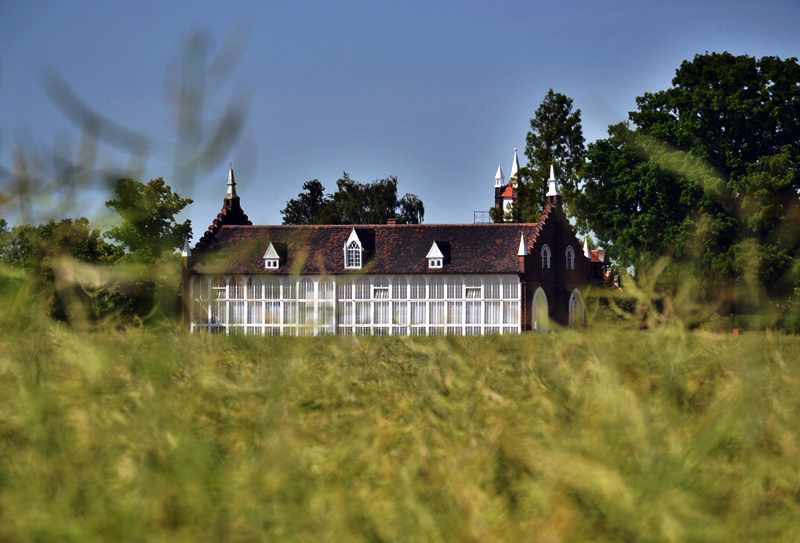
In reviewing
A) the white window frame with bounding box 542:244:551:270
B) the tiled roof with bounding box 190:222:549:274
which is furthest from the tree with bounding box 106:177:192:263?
the white window frame with bounding box 542:244:551:270

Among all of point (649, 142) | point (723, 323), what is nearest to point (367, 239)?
point (649, 142)

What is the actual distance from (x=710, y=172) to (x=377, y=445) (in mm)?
44647

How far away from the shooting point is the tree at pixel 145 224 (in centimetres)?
285

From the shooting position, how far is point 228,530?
2695mm

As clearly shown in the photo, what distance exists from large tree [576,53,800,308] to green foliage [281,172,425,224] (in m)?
36.6

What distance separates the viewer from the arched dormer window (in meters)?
51.8

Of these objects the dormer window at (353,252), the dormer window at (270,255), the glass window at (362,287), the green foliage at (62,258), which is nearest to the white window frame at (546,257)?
the glass window at (362,287)

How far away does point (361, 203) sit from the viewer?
3314 inches

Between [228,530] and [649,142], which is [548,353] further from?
[649,142]

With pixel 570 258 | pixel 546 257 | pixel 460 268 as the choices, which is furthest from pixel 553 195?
pixel 460 268

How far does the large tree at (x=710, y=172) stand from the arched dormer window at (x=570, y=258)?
3.22 meters

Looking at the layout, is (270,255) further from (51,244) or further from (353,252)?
(353,252)

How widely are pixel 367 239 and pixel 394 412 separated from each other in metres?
45.6

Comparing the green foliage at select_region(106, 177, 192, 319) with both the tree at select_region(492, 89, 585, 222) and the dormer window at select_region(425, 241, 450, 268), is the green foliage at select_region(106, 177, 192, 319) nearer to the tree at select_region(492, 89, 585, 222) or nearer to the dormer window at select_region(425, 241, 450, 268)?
the dormer window at select_region(425, 241, 450, 268)
